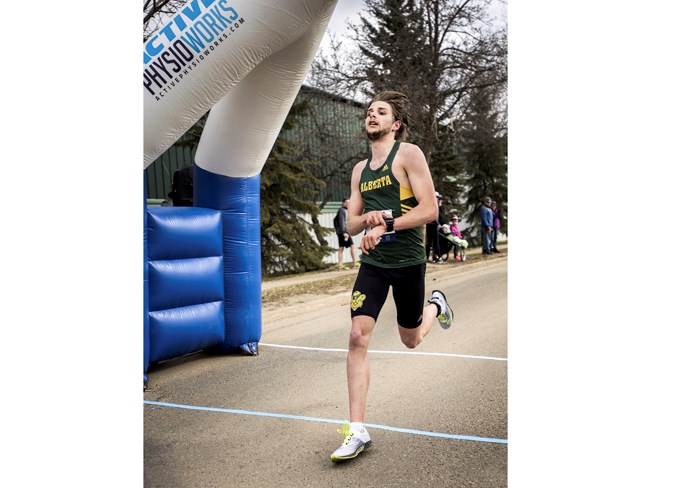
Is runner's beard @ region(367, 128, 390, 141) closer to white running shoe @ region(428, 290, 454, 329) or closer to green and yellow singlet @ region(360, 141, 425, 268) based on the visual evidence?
green and yellow singlet @ region(360, 141, 425, 268)

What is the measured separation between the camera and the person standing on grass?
2693 millimetres

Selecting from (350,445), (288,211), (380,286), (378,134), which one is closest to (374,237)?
(380,286)

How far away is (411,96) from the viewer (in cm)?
571

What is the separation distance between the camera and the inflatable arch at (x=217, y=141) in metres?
2.76

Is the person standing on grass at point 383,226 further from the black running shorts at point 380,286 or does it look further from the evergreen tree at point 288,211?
the evergreen tree at point 288,211

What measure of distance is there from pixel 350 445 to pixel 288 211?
9.06m

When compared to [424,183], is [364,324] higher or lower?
lower

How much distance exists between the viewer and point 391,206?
2779mm

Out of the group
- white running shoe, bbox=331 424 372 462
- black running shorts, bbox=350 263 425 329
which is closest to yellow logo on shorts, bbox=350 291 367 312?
black running shorts, bbox=350 263 425 329

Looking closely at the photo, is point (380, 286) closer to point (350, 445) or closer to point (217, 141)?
point (350, 445)
